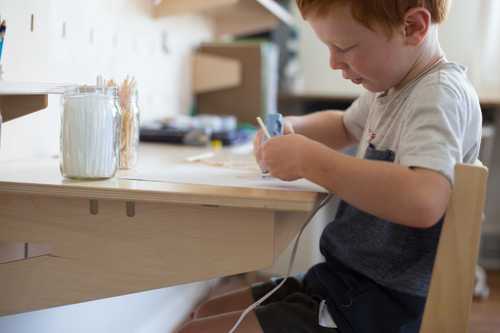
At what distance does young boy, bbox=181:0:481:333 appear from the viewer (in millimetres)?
543

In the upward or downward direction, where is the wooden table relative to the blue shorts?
upward

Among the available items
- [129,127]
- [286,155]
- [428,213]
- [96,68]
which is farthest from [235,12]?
[428,213]

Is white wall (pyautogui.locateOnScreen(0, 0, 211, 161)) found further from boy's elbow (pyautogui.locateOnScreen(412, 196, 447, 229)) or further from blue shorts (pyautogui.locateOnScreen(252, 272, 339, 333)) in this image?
boy's elbow (pyautogui.locateOnScreen(412, 196, 447, 229))

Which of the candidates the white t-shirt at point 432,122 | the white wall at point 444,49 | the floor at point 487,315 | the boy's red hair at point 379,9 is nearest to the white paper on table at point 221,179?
the white t-shirt at point 432,122

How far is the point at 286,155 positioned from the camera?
0.62m

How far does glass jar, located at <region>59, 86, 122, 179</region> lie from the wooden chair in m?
0.47

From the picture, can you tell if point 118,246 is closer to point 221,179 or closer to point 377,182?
point 221,179

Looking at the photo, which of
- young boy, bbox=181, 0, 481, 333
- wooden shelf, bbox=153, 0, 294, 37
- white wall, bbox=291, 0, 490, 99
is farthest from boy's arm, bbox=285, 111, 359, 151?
white wall, bbox=291, 0, 490, 99

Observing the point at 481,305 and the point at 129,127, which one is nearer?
the point at 129,127

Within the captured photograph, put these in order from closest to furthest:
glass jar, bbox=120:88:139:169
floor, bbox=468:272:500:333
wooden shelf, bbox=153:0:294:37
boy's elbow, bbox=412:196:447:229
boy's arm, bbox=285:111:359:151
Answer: boy's elbow, bbox=412:196:447:229 → glass jar, bbox=120:88:139:169 → boy's arm, bbox=285:111:359:151 → wooden shelf, bbox=153:0:294:37 → floor, bbox=468:272:500:333

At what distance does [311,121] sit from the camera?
988 mm

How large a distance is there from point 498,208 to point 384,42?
227cm

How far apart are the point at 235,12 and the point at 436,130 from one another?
173 centimetres

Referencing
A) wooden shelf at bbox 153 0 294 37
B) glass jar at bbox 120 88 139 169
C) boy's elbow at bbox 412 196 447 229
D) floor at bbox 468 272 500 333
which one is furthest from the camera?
floor at bbox 468 272 500 333
